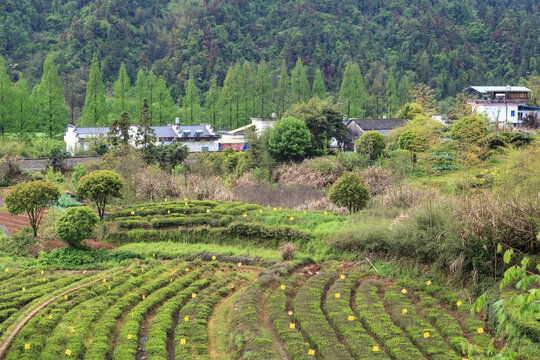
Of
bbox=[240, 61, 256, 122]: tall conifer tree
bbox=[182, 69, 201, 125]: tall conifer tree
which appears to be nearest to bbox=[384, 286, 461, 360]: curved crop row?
bbox=[182, 69, 201, 125]: tall conifer tree

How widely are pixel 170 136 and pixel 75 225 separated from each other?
31650 mm

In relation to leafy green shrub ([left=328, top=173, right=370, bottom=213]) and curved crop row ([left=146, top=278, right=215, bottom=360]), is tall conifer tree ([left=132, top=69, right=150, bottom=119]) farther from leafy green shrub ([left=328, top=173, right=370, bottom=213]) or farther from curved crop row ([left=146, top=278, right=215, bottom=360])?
curved crop row ([left=146, top=278, right=215, bottom=360])

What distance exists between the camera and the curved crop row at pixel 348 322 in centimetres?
1312

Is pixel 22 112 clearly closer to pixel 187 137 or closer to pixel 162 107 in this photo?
pixel 162 107

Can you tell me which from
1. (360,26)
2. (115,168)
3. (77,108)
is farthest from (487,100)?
(360,26)

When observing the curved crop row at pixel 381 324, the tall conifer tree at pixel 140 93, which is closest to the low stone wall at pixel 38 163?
the tall conifer tree at pixel 140 93

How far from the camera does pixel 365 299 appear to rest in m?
16.5

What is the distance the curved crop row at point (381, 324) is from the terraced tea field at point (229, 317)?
1.1 inches

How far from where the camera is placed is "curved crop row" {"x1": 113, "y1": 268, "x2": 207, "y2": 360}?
43.9ft

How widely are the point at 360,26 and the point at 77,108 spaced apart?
54.8m

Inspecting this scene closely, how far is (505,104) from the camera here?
4753 centimetres

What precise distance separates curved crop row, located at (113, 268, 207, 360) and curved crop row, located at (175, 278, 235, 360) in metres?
0.93

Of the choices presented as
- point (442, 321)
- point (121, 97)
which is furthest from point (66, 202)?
point (121, 97)

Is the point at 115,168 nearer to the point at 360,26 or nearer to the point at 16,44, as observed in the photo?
the point at 16,44
